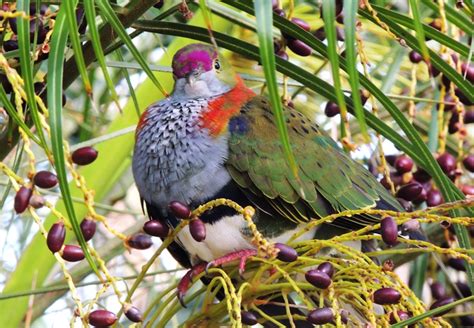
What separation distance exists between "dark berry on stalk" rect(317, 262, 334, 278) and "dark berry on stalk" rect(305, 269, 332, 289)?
31 mm

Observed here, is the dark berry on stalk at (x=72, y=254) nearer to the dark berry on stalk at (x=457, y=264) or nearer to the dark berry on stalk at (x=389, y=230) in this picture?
the dark berry on stalk at (x=389, y=230)

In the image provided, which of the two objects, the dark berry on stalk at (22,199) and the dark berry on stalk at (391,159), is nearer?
the dark berry on stalk at (22,199)

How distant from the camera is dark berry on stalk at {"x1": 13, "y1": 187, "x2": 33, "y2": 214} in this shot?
1189 millimetres

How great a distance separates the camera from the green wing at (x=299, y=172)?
2.13 metres

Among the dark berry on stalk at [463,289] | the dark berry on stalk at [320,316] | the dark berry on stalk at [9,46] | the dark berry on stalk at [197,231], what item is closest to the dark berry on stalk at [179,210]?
the dark berry on stalk at [197,231]

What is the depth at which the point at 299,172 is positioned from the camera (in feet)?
7.14

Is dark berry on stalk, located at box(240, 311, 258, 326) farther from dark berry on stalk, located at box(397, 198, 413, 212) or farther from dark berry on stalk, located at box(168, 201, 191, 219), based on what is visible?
dark berry on stalk, located at box(397, 198, 413, 212)

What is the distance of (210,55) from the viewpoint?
236cm

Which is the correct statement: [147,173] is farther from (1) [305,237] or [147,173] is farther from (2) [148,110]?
(1) [305,237]

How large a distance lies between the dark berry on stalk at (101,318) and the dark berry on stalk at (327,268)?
32cm

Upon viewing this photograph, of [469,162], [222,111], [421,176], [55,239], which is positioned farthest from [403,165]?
[55,239]

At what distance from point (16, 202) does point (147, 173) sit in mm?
955

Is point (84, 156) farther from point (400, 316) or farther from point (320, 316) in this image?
point (400, 316)

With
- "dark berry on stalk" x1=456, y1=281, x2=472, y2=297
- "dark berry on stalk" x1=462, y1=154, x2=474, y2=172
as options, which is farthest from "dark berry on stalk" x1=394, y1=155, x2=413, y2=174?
"dark berry on stalk" x1=456, y1=281, x2=472, y2=297
